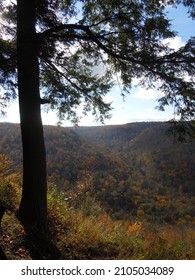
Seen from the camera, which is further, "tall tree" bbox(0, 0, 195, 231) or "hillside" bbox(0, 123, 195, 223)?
"hillside" bbox(0, 123, 195, 223)

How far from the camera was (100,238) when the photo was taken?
7.82 meters

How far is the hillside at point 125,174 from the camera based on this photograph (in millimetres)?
41250

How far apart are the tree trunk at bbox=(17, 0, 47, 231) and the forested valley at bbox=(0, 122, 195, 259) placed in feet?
2.03

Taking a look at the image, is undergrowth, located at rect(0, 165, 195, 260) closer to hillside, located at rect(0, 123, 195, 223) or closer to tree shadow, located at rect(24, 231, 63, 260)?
tree shadow, located at rect(24, 231, 63, 260)

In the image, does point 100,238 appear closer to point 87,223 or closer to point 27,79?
point 87,223

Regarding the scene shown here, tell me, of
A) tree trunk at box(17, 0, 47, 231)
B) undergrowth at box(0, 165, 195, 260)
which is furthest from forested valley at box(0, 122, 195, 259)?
tree trunk at box(17, 0, 47, 231)

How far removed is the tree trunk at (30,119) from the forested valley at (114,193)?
62 centimetres

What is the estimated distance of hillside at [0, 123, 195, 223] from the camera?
135ft

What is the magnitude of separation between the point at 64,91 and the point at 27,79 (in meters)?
2.44

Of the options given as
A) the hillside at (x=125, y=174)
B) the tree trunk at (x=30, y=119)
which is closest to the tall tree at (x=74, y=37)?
the tree trunk at (x=30, y=119)

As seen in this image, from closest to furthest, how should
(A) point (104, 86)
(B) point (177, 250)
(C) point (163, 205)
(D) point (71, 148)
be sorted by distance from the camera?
(B) point (177, 250) → (A) point (104, 86) → (C) point (163, 205) → (D) point (71, 148)

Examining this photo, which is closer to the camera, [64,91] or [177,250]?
[177,250]
